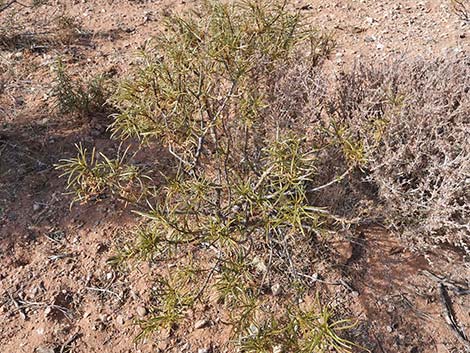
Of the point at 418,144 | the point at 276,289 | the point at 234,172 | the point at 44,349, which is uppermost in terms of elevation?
the point at 418,144

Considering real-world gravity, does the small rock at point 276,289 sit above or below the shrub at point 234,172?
below

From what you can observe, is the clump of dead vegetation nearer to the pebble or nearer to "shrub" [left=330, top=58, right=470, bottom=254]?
"shrub" [left=330, top=58, right=470, bottom=254]

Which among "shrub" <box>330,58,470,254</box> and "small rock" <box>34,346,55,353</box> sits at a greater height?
"shrub" <box>330,58,470,254</box>

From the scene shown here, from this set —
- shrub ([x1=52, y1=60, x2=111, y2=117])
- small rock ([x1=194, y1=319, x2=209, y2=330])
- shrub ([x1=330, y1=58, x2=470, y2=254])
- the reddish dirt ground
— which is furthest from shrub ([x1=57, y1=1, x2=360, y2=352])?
shrub ([x1=52, y1=60, x2=111, y2=117])

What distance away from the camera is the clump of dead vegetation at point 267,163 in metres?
2.07

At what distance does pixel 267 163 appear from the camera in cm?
237

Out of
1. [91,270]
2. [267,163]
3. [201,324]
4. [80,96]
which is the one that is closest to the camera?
[267,163]

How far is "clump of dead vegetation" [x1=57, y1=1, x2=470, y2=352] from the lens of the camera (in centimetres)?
207

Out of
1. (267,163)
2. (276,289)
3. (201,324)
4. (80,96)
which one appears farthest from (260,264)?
(80,96)

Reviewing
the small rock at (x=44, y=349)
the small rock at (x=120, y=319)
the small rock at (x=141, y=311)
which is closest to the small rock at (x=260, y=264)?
the small rock at (x=141, y=311)

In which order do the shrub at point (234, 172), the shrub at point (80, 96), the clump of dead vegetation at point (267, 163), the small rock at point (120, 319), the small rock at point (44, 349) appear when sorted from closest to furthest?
the shrub at point (234, 172), the clump of dead vegetation at point (267, 163), the small rock at point (44, 349), the small rock at point (120, 319), the shrub at point (80, 96)

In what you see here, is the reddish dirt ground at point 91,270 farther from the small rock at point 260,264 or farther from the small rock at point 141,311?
the small rock at point 260,264

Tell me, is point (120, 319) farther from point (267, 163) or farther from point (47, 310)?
point (267, 163)

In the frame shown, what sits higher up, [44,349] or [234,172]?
[234,172]
